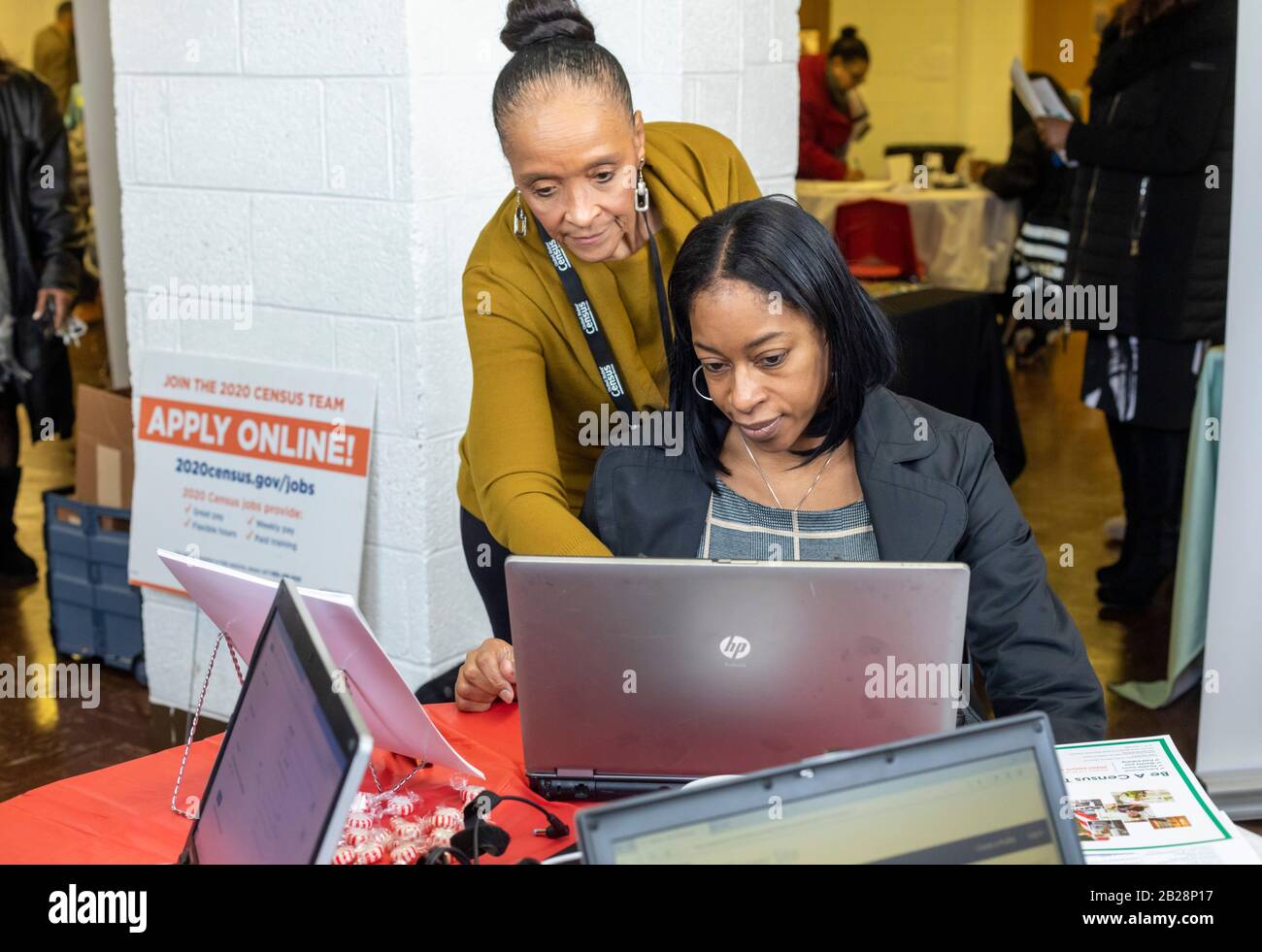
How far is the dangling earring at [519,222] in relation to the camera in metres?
1.96

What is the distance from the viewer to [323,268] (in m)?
2.79

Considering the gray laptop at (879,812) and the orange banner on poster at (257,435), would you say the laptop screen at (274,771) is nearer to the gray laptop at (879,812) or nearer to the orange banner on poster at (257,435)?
the gray laptop at (879,812)

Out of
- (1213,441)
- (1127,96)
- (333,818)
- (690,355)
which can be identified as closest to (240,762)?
(333,818)

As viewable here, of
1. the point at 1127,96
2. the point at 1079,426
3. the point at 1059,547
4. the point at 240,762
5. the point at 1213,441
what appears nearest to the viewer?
the point at 240,762

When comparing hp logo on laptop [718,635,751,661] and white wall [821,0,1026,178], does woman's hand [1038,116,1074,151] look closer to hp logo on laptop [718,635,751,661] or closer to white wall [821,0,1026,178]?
hp logo on laptop [718,635,751,661]

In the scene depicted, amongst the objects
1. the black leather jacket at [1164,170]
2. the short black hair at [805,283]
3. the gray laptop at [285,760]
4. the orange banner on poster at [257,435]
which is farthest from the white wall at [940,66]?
the gray laptop at [285,760]

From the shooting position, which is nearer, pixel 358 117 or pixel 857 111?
pixel 358 117

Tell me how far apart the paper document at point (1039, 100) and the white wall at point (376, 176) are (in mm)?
928

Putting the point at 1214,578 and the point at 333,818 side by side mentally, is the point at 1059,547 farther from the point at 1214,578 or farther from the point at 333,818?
the point at 333,818

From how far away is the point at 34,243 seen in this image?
13.1 feet

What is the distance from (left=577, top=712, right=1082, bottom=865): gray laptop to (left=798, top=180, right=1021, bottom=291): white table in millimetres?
5798

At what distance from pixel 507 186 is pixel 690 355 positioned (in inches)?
43.2

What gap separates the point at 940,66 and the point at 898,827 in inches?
390

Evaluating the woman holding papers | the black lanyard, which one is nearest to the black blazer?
the woman holding papers
